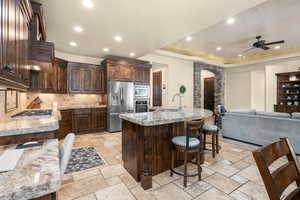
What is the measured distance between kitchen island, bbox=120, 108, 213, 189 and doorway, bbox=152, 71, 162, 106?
4.77 m

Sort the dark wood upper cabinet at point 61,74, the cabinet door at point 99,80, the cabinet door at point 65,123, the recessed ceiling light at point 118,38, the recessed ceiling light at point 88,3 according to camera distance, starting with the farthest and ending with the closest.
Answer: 1. the cabinet door at point 99,80
2. the dark wood upper cabinet at point 61,74
3. the cabinet door at point 65,123
4. the recessed ceiling light at point 118,38
5. the recessed ceiling light at point 88,3

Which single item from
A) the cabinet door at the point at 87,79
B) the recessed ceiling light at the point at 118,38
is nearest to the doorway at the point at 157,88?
the cabinet door at the point at 87,79

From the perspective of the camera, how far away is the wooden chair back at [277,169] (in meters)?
0.75

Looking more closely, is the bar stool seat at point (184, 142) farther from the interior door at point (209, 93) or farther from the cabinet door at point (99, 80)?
the interior door at point (209, 93)

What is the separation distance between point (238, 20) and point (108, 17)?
122 inches

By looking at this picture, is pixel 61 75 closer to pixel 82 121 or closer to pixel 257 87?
pixel 82 121

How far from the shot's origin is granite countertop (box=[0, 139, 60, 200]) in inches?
22.4

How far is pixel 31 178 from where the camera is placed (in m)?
0.67

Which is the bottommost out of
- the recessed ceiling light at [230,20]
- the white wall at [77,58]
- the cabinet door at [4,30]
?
the cabinet door at [4,30]

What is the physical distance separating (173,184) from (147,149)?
0.68 meters

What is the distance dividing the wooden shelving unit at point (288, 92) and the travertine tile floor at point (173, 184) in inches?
191

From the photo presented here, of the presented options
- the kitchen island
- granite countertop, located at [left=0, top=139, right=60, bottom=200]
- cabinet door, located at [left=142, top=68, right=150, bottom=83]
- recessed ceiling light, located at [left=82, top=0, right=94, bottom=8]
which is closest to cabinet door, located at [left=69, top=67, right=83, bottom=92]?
cabinet door, located at [left=142, top=68, right=150, bottom=83]

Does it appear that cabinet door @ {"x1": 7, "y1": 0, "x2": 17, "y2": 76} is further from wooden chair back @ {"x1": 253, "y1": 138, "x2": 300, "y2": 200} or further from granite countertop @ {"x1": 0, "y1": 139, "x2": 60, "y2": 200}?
wooden chair back @ {"x1": 253, "y1": 138, "x2": 300, "y2": 200}

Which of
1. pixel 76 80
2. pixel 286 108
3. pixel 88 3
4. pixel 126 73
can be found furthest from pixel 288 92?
pixel 76 80
